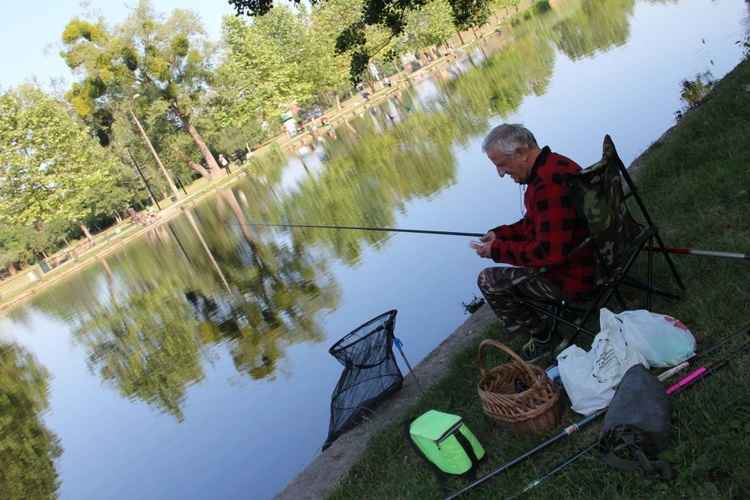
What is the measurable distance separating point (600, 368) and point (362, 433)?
7.08 ft

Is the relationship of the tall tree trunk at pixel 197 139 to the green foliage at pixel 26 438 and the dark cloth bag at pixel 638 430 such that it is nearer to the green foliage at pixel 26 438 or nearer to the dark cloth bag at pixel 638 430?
the green foliage at pixel 26 438

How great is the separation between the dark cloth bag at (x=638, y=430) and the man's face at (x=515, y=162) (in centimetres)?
127

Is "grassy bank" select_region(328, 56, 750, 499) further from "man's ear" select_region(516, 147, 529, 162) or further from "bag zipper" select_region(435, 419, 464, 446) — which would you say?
"man's ear" select_region(516, 147, 529, 162)

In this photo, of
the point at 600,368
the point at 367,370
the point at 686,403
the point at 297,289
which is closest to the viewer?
the point at 686,403

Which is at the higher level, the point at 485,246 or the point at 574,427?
the point at 485,246

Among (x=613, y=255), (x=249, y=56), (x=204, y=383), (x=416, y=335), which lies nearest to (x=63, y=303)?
(x=204, y=383)

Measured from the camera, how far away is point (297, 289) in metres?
11.6

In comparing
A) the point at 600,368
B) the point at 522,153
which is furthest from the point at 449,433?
the point at 522,153

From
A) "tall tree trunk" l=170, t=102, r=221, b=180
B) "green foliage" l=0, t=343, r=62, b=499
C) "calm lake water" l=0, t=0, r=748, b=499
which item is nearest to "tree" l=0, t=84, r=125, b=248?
"tall tree trunk" l=170, t=102, r=221, b=180

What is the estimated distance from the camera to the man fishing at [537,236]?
11.1 feet

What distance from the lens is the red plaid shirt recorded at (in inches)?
132

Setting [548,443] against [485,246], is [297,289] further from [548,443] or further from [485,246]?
[548,443]

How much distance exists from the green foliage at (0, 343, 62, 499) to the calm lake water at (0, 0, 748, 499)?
229 mm

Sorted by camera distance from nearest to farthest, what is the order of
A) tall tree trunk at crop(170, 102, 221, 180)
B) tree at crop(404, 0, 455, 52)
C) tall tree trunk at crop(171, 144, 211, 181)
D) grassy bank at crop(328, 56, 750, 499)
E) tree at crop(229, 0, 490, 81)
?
grassy bank at crop(328, 56, 750, 499)
tree at crop(229, 0, 490, 81)
tall tree trunk at crop(170, 102, 221, 180)
tall tree trunk at crop(171, 144, 211, 181)
tree at crop(404, 0, 455, 52)
